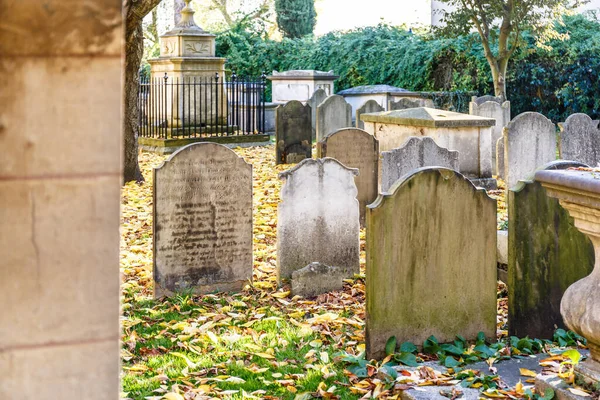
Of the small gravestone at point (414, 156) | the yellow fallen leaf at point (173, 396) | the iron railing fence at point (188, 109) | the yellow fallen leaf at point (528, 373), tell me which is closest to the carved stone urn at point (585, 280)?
the yellow fallen leaf at point (528, 373)

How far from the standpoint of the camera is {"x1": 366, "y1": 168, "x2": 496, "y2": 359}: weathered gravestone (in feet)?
17.0

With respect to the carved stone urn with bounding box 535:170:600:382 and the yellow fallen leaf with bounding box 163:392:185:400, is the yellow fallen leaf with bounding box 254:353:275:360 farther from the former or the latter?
the carved stone urn with bounding box 535:170:600:382

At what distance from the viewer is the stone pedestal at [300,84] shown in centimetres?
2308

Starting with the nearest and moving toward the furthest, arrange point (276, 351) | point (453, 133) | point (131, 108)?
point (276, 351) → point (453, 133) → point (131, 108)

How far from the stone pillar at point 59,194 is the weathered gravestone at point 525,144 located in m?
9.63

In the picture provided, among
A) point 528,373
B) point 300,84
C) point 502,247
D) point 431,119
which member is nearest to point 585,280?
point 528,373

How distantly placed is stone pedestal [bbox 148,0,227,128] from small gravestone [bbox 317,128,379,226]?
26.4 feet

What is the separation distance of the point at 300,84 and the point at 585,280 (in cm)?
1937

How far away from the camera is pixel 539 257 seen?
553 cm

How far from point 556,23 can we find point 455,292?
737 inches

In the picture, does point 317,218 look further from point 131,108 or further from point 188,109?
point 188,109

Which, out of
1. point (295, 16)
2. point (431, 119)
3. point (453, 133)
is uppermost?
point (295, 16)

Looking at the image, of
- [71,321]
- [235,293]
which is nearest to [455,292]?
[235,293]

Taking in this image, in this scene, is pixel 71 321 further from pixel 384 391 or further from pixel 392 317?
pixel 392 317
